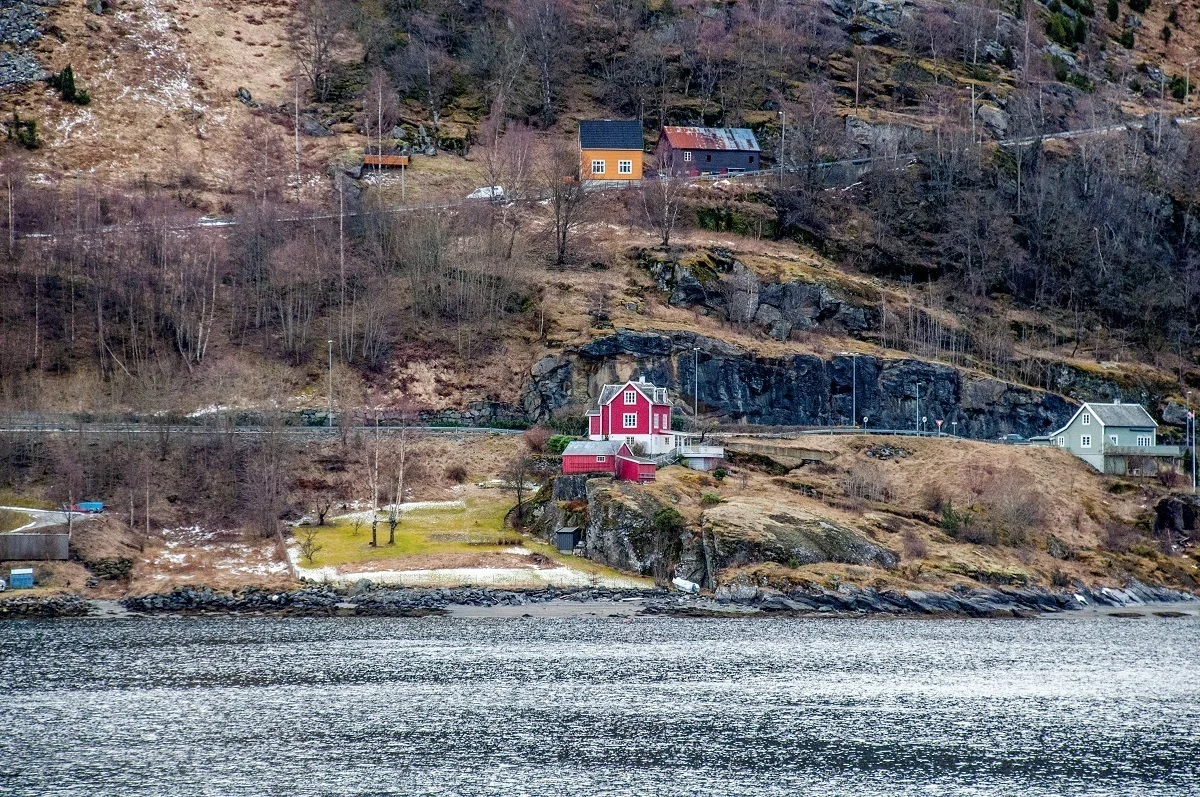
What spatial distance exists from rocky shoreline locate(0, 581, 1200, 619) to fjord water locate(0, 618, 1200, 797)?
221 centimetres

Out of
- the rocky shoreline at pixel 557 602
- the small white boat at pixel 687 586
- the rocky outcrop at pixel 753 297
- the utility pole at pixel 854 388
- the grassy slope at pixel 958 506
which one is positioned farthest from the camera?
the rocky outcrop at pixel 753 297

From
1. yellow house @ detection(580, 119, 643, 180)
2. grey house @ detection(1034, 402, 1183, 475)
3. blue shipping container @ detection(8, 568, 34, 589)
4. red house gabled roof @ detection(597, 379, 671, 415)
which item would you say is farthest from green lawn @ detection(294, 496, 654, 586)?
yellow house @ detection(580, 119, 643, 180)

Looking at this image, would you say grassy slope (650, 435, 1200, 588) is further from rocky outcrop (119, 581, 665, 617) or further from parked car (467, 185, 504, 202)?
parked car (467, 185, 504, 202)

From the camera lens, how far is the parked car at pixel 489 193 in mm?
108625

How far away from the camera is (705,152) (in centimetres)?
11875

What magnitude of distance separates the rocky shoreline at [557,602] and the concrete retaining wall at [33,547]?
4342mm

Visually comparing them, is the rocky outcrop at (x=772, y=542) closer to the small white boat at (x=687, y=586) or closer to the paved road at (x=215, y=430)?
the small white boat at (x=687, y=586)

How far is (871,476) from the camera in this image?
7756 cm

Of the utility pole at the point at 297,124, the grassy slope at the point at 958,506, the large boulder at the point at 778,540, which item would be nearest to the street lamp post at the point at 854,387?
the grassy slope at the point at 958,506

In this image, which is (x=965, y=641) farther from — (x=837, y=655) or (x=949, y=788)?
(x=949, y=788)

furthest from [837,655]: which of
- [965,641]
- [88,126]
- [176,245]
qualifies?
[88,126]

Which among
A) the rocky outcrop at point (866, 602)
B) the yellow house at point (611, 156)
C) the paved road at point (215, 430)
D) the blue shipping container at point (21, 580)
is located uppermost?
the yellow house at point (611, 156)

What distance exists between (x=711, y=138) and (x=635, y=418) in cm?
4928

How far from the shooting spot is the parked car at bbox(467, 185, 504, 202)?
356 feet
